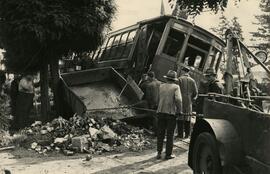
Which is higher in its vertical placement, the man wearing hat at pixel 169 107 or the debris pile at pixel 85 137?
the man wearing hat at pixel 169 107

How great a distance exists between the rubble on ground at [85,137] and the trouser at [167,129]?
1.19 metres

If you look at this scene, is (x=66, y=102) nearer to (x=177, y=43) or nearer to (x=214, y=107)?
(x=177, y=43)

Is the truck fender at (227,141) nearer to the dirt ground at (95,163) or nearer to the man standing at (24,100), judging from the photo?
the dirt ground at (95,163)

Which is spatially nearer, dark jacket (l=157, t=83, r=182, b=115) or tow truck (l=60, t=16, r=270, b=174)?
tow truck (l=60, t=16, r=270, b=174)

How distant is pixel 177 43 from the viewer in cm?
1700

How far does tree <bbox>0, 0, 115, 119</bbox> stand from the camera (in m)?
14.9

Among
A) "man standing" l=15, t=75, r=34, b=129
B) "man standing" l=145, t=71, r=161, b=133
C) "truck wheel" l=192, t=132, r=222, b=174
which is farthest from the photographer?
"man standing" l=15, t=75, r=34, b=129

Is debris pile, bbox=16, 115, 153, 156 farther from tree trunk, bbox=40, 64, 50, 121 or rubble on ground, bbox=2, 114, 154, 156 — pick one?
tree trunk, bbox=40, 64, 50, 121

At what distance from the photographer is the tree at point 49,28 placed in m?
14.9

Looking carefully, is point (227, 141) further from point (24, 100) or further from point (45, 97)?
point (45, 97)

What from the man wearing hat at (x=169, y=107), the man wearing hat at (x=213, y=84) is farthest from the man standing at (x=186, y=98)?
the man wearing hat at (x=169, y=107)

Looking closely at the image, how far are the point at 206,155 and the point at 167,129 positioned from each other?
3.50 meters

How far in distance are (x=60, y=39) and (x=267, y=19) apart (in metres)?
38.2

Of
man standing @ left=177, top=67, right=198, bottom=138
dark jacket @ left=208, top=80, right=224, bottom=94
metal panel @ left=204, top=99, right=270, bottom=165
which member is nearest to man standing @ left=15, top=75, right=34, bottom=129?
man standing @ left=177, top=67, right=198, bottom=138
